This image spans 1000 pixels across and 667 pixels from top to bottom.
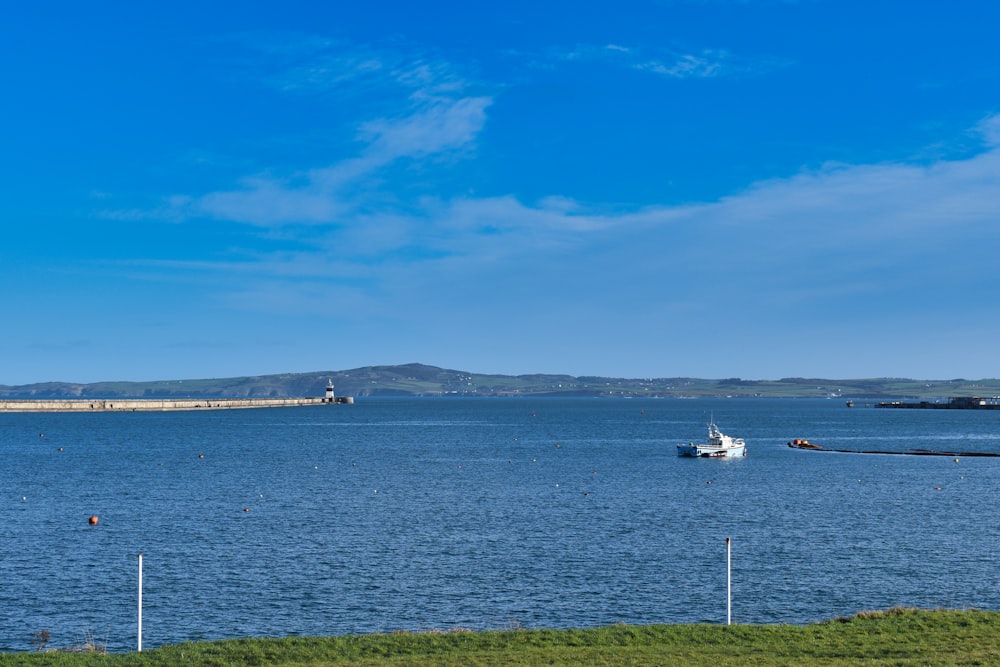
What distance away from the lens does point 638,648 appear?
27594mm

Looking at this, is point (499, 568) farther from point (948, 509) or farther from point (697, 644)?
point (948, 509)

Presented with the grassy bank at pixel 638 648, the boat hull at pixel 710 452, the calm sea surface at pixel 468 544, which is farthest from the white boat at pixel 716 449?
the grassy bank at pixel 638 648

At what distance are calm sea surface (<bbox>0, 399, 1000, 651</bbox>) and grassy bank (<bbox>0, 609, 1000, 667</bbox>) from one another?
7.89 metres

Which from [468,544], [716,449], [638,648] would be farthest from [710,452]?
[638,648]

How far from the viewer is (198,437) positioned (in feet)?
561

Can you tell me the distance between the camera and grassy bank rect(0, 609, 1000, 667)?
25750 millimetres

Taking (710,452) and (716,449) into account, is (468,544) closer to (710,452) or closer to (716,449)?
(710,452)

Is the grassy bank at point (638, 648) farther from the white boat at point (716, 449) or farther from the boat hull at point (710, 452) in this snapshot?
the white boat at point (716, 449)

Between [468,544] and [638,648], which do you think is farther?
[468,544]

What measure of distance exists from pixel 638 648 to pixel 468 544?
29.1 meters

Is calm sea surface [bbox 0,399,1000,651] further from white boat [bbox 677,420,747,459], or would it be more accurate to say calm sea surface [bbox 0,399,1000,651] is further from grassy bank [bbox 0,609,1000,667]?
white boat [bbox 677,420,747,459]

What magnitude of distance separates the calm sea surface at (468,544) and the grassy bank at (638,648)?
311 inches

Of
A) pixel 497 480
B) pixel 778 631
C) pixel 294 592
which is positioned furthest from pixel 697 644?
pixel 497 480

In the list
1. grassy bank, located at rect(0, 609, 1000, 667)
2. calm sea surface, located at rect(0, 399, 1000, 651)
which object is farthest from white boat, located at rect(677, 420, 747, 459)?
grassy bank, located at rect(0, 609, 1000, 667)
